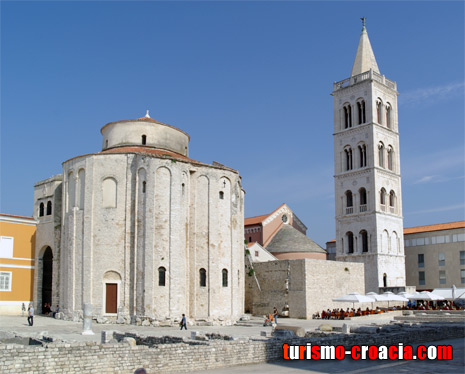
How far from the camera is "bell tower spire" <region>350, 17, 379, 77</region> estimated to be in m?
60.4

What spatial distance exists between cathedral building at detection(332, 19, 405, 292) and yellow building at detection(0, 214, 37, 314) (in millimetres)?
32285

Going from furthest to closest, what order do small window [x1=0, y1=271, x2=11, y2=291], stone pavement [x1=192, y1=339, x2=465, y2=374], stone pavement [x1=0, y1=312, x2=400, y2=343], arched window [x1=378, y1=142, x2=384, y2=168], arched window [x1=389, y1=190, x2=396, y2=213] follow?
1. arched window [x1=389, y1=190, x2=396, y2=213]
2. arched window [x1=378, y1=142, x2=384, y2=168]
3. small window [x1=0, y1=271, x2=11, y2=291]
4. stone pavement [x1=0, y1=312, x2=400, y2=343]
5. stone pavement [x1=192, y1=339, x2=465, y2=374]

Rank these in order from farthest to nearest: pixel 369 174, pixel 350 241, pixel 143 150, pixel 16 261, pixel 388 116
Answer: pixel 388 116
pixel 350 241
pixel 369 174
pixel 16 261
pixel 143 150

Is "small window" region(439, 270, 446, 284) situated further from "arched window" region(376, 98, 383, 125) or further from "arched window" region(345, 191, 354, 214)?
"arched window" region(376, 98, 383, 125)

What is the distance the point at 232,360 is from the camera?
55.2 feet

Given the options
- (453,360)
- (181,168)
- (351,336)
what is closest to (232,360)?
(351,336)

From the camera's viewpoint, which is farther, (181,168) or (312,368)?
(181,168)

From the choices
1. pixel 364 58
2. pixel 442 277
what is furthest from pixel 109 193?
pixel 442 277

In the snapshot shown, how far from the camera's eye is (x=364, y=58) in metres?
60.9

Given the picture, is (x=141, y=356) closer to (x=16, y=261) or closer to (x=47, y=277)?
(x=16, y=261)

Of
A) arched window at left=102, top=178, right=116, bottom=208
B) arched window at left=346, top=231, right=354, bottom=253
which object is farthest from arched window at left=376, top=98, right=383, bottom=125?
arched window at left=102, top=178, right=116, bottom=208

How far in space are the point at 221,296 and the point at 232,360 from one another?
1809cm

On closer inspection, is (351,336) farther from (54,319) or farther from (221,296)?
(54,319)

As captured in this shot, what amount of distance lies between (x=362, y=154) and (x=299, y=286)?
78.2 ft
